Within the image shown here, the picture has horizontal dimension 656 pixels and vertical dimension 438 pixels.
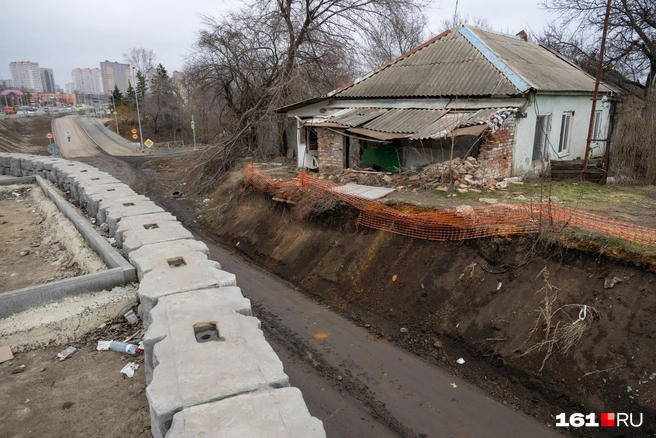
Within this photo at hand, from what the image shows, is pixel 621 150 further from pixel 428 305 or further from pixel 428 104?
pixel 428 305

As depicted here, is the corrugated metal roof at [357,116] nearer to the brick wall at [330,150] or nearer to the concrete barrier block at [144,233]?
the brick wall at [330,150]

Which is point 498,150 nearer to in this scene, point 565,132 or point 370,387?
point 565,132

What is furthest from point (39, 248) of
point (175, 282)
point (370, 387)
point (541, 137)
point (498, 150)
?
point (541, 137)

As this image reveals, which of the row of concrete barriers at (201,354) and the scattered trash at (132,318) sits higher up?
the row of concrete barriers at (201,354)

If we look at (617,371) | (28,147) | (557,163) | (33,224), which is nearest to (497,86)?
(557,163)

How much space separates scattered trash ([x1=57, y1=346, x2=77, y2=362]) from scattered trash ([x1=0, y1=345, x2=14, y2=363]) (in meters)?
0.41

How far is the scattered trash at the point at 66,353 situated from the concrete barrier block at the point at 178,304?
918mm

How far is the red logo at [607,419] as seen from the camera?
5117 mm

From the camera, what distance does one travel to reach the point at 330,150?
45.0ft

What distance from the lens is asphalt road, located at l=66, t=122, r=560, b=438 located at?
5.29 meters

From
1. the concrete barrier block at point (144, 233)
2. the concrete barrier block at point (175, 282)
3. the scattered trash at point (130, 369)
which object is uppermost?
the concrete barrier block at point (144, 233)

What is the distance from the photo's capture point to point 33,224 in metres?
8.02

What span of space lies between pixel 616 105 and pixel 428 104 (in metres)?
9.89

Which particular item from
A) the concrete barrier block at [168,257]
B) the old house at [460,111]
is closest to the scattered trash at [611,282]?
the old house at [460,111]
